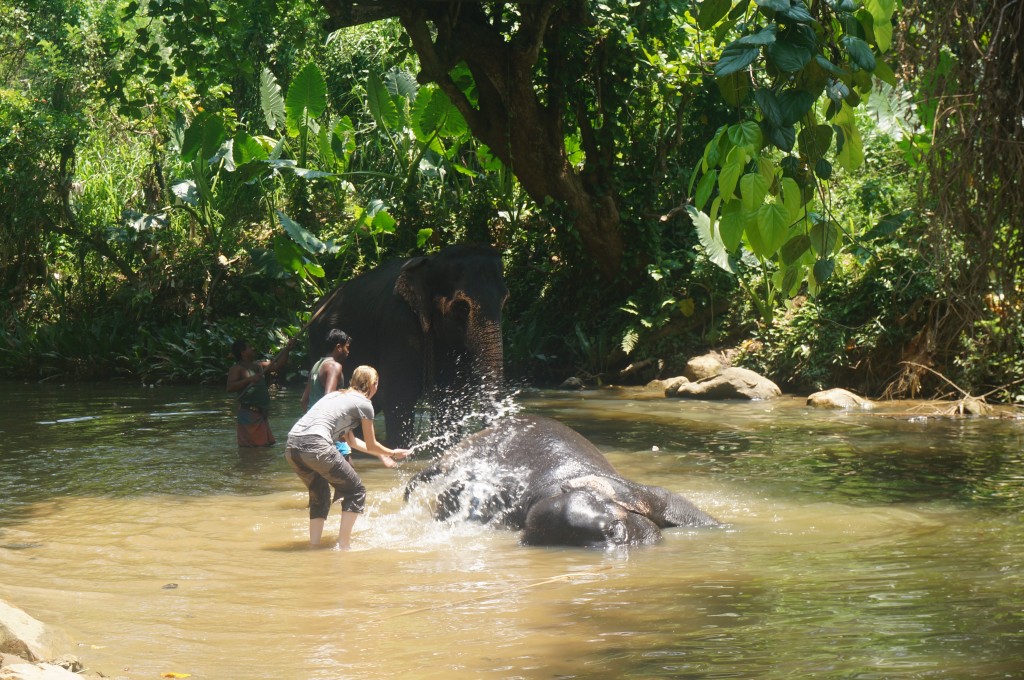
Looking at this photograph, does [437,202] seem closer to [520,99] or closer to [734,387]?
[520,99]

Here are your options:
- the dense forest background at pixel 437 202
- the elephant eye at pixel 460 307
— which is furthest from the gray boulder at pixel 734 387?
the elephant eye at pixel 460 307

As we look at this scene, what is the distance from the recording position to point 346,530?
22.1 feet

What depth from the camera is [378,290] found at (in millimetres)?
10578

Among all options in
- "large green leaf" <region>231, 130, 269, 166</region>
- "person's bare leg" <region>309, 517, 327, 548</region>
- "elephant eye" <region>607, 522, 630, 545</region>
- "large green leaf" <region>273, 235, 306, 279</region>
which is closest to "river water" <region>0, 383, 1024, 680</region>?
"person's bare leg" <region>309, 517, 327, 548</region>

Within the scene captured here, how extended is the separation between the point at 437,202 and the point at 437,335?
8.73 metres

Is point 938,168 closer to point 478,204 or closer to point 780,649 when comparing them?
point 780,649

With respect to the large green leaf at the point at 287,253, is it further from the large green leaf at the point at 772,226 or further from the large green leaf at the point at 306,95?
the large green leaf at the point at 772,226

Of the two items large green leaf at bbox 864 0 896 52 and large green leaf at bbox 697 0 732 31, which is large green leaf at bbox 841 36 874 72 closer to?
large green leaf at bbox 864 0 896 52

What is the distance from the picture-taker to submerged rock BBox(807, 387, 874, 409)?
41.9 ft

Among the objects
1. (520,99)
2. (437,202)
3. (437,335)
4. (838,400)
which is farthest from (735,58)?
(437,202)

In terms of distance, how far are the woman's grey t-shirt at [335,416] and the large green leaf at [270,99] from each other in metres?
11.9

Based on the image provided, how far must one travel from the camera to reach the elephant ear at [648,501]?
6754mm

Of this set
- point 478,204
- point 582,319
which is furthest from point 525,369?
point 478,204

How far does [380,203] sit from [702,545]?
10853 millimetres
